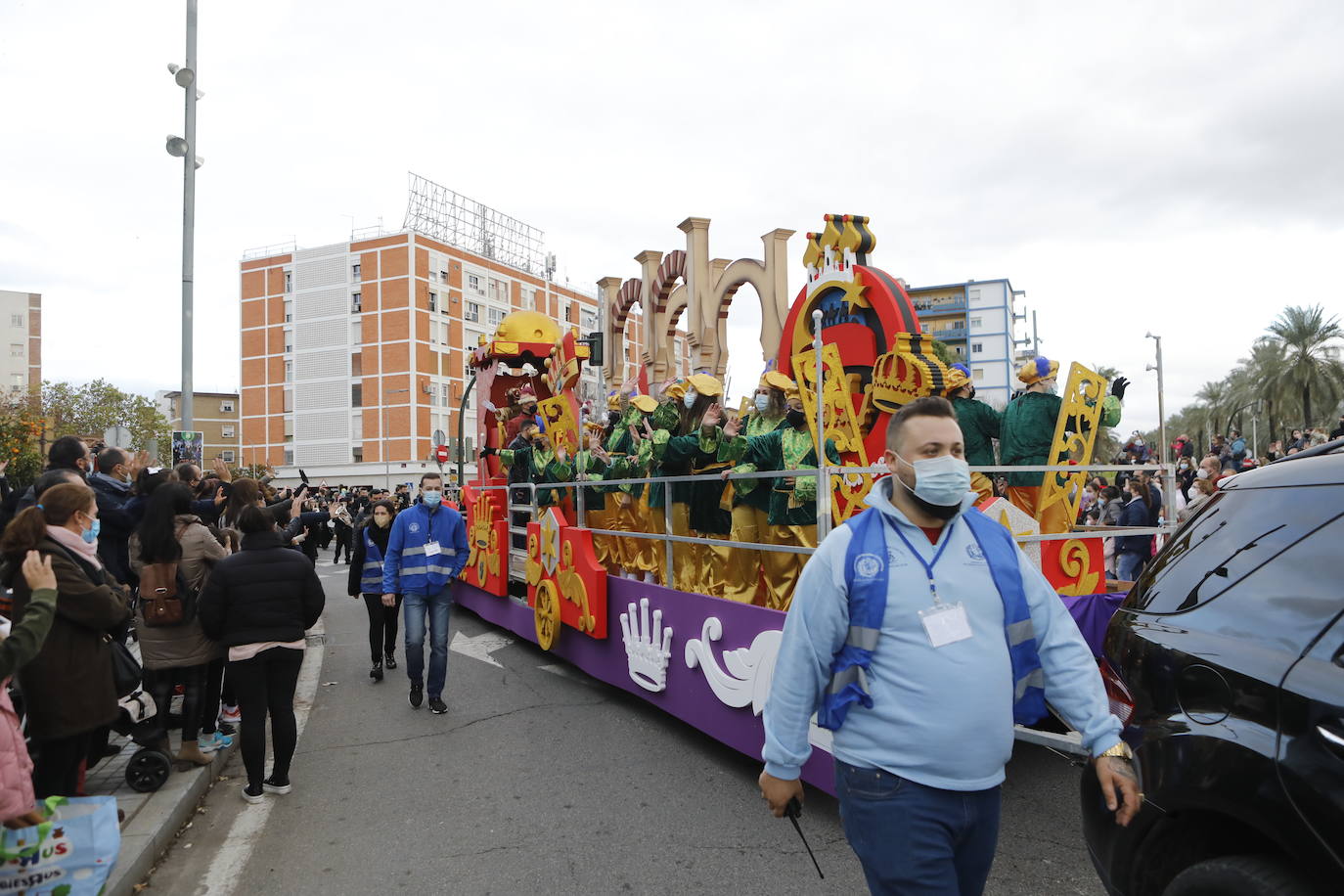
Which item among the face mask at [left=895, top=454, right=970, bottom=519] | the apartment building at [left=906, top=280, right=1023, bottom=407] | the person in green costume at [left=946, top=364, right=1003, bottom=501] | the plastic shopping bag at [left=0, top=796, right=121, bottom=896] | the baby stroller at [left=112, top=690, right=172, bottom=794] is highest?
the apartment building at [left=906, top=280, right=1023, bottom=407]

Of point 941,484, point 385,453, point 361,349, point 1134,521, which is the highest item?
point 361,349

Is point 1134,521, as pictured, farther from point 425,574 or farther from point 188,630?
point 188,630

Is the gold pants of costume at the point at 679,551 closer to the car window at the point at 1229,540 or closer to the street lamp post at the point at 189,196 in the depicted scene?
the car window at the point at 1229,540

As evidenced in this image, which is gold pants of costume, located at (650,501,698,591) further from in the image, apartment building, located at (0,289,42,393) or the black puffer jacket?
apartment building, located at (0,289,42,393)

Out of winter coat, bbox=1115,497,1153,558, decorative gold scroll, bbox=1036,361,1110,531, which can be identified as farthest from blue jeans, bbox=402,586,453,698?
winter coat, bbox=1115,497,1153,558

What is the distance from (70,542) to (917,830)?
3.76 meters

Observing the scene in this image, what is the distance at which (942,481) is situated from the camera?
226cm

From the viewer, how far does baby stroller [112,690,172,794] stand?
4.83 m

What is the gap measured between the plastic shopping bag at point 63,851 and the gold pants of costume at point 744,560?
4146mm

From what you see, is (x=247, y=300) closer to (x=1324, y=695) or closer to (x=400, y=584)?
(x=400, y=584)

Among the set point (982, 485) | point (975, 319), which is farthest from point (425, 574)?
point (975, 319)

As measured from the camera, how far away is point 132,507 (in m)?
5.96

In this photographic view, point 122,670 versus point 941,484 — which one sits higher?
point 941,484

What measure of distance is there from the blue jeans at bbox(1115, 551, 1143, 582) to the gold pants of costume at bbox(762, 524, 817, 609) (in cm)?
501
